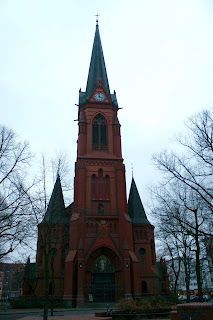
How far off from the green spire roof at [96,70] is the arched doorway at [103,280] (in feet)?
85.3

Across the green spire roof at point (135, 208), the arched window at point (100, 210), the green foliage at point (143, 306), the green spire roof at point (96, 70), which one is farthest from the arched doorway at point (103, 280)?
the green spire roof at point (96, 70)

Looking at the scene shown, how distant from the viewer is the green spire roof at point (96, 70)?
48.6 m

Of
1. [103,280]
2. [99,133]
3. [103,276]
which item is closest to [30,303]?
[103,280]

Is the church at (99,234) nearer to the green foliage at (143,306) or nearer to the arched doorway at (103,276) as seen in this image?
the arched doorway at (103,276)

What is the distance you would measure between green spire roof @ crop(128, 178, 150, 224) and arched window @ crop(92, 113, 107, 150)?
858cm

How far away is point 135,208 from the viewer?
139ft

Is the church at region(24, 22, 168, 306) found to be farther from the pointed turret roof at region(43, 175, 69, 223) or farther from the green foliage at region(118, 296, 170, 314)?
the green foliage at region(118, 296, 170, 314)

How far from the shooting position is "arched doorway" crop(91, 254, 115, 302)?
3247cm

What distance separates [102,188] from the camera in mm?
38938

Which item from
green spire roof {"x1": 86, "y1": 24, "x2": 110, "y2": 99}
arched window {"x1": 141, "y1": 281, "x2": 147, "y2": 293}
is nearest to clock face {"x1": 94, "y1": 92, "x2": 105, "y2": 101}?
green spire roof {"x1": 86, "y1": 24, "x2": 110, "y2": 99}

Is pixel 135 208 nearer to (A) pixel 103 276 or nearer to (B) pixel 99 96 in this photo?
(A) pixel 103 276

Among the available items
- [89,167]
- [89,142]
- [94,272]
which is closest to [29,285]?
[94,272]

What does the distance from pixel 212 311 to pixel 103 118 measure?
119ft

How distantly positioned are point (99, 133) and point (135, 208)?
1252 centimetres
